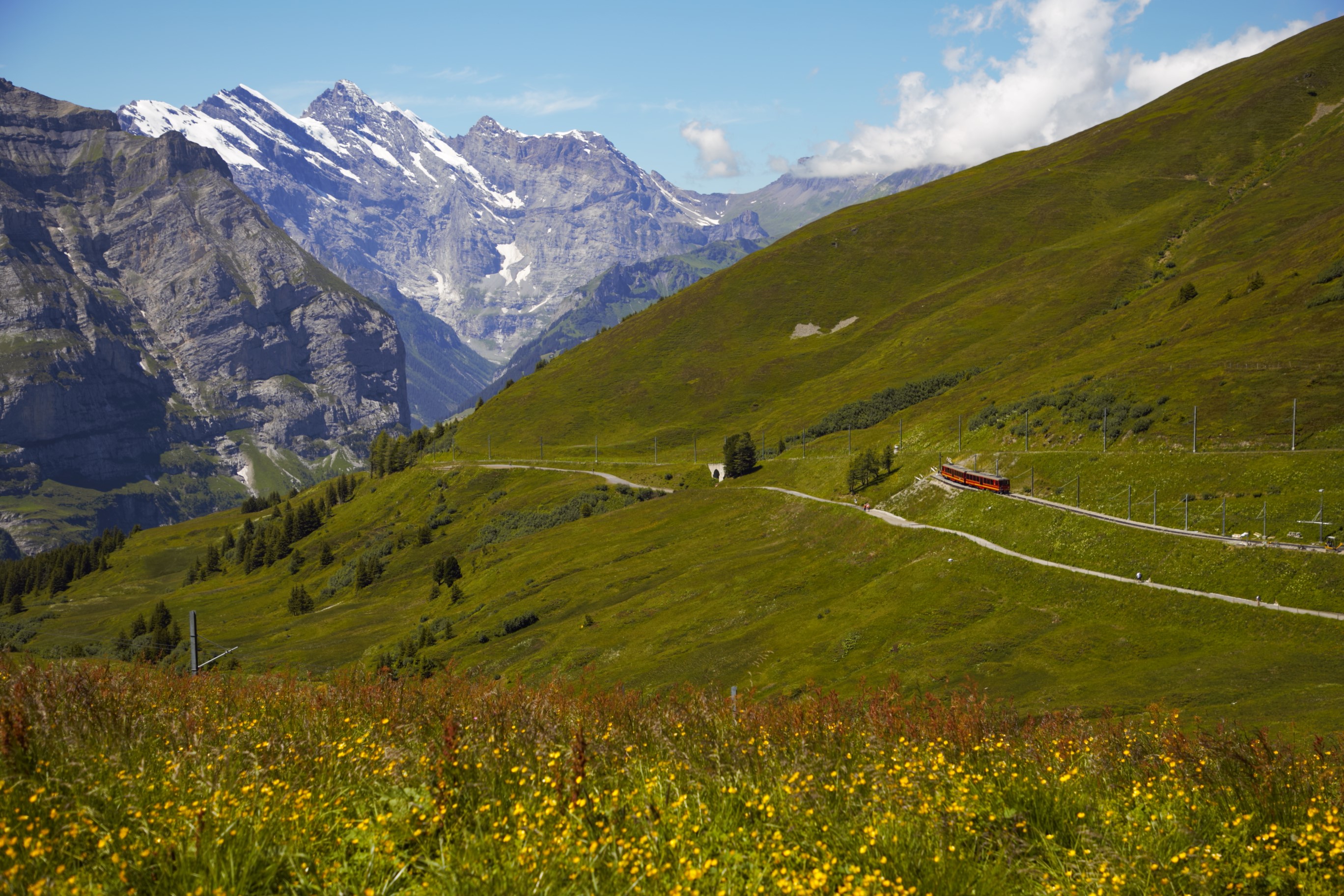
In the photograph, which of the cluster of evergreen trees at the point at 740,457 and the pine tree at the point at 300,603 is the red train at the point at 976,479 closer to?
the cluster of evergreen trees at the point at 740,457

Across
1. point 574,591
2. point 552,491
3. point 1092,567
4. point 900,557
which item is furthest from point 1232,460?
point 552,491

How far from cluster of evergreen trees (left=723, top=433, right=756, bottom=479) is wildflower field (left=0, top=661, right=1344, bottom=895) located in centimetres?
15075

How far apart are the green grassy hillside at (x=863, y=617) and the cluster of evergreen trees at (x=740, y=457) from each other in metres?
15.3

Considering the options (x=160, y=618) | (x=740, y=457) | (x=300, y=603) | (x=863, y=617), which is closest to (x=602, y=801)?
(x=863, y=617)

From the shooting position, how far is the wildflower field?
7355mm

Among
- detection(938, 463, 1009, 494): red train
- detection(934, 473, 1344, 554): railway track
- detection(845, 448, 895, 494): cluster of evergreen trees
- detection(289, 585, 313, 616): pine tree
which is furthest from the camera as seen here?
detection(289, 585, 313, 616): pine tree

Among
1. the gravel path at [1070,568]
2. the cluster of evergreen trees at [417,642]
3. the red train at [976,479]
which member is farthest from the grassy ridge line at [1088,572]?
the cluster of evergreen trees at [417,642]

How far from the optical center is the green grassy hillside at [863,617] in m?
52.2

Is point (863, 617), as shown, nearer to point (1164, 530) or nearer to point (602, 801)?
point (1164, 530)

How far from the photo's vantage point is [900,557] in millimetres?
86875

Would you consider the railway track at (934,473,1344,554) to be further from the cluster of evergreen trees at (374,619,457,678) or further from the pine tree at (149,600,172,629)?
the pine tree at (149,600,172,629)

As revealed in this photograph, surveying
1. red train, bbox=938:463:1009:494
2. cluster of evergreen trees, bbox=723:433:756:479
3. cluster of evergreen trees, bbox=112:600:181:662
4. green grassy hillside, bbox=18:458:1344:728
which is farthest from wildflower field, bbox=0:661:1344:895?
cluster of evergreen trees, bbox=723:433:756:479

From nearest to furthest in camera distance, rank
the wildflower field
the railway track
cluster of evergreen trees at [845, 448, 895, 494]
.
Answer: the wildflower field, the railway track, cluster of evergreen trees at [845, 448, 895, 494]

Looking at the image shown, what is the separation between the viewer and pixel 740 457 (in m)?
163
